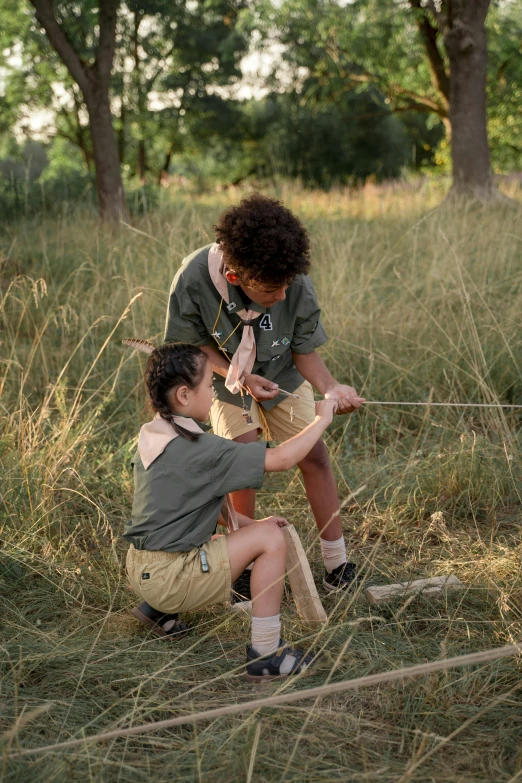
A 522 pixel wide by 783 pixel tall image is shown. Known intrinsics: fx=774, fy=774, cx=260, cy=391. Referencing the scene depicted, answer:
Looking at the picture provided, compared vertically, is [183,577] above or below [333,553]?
above

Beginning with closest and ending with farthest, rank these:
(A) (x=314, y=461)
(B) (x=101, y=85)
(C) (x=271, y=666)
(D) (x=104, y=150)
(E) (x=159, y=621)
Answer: (C) (x=271, y=666), (E) (x=159, y=621), (A) (x=314, y=461), (B) (x=101, y=85), (D) (x=104, y=150)

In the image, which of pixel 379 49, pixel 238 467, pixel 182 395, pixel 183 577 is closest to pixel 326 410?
pixel 238 467

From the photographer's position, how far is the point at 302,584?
2705 mm

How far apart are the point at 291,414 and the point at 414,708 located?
1182mm

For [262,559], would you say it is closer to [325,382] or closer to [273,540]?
[273,540]

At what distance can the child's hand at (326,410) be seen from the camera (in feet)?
8.41

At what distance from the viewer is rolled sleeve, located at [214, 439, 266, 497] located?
2.41 metres

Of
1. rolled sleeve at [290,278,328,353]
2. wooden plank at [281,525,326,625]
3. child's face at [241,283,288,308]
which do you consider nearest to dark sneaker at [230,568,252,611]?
wooden plank at [281,525,326,625]

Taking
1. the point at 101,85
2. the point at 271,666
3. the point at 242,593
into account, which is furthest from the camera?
the point at 101,85

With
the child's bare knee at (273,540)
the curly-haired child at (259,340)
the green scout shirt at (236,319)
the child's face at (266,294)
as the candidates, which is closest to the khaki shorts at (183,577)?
the child's bare knee at (273,540)

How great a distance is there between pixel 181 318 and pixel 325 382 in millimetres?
608

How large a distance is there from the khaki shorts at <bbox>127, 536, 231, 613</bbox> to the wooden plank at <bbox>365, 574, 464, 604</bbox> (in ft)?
2.15

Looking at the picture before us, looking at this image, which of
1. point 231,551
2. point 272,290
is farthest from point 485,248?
point 231,551

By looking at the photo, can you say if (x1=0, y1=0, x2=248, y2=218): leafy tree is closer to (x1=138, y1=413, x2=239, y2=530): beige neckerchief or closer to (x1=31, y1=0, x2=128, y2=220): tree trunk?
(x1=31, y1=0, x2=128, y2=220): tree trunk
